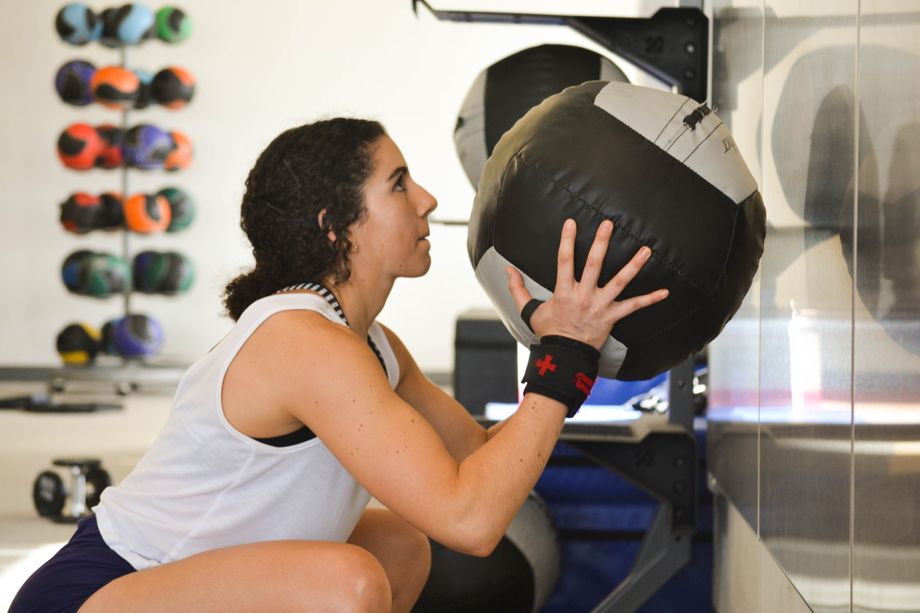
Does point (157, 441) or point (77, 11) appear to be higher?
point (77, 11)

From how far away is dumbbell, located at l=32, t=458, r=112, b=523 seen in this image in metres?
3.54

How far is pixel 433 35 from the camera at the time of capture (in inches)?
287

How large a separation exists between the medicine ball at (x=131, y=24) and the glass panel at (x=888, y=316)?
6.09 metres

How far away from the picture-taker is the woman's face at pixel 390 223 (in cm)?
153

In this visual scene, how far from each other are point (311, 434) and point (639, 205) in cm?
54

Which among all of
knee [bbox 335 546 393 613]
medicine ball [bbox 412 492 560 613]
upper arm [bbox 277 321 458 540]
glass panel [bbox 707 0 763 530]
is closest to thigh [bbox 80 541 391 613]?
knee [bbox 335 546 393 613]

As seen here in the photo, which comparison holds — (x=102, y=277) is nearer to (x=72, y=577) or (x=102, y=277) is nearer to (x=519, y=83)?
(x=519, y=83)

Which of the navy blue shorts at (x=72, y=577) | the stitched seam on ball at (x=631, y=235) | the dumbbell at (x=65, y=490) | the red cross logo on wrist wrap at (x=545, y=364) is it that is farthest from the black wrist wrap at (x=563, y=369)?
the dumbbell at (x=65, y=490)

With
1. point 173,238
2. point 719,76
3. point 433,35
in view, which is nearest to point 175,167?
point 173,238

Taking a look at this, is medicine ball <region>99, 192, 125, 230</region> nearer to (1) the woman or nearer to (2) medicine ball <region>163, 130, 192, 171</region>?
(2) medicine ball <region>163, 130, 192, 171</region>

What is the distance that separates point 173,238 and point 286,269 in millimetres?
6085

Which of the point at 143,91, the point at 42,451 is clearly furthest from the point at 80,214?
the point at 42,451

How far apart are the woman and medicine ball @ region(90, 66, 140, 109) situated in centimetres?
528

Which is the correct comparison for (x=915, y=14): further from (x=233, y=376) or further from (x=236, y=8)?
(x=236, y=8)
